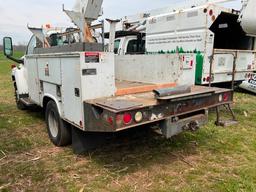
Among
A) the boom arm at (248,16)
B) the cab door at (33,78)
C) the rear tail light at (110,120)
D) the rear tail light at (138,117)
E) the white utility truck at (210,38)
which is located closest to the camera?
the rear tail light at (110,120)

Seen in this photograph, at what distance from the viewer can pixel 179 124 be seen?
11.4 ft

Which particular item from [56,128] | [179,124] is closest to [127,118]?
[179,124]

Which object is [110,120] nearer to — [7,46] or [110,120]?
[110,120]

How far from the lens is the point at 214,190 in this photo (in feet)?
10.2

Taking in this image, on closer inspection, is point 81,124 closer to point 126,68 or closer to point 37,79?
point 37,79

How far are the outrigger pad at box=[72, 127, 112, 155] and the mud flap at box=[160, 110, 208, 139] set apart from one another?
1005mm

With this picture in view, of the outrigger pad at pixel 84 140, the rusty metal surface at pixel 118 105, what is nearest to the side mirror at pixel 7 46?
the outrigger pad at pixel 84 140

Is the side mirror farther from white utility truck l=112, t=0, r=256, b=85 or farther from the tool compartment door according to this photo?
white utility truck l=112, t=0, r=256, b=85

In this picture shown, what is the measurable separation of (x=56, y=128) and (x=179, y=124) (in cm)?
205

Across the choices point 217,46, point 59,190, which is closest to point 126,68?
point 59,190

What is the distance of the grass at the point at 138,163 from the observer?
325 centimetres

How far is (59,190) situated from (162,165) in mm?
1423

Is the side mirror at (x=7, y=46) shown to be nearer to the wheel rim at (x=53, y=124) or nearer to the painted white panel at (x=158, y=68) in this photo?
the wheel rim at (x=53, y=124)

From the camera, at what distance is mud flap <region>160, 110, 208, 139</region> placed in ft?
11.0
